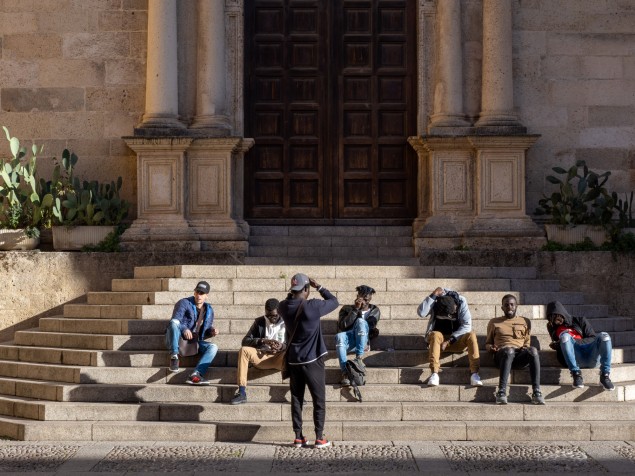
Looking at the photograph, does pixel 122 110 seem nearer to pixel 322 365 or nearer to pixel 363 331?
pixel 363 331

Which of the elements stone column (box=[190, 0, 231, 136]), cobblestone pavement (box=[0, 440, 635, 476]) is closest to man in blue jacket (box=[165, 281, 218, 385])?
cobblestone pavement (box=[0, 440, 635, 476])

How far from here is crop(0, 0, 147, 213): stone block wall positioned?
17.6 metres

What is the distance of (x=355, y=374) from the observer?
12648 millimetres

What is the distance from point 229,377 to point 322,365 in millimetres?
1886

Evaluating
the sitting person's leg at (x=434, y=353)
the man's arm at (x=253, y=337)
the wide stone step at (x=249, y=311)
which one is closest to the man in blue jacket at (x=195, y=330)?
the man's arm at (x=253, y=337)

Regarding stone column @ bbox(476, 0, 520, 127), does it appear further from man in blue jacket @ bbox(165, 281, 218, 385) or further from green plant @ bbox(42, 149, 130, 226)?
man in blue jacket @ bbox(165, 281, 218, 385)

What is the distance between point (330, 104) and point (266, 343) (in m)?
6.42

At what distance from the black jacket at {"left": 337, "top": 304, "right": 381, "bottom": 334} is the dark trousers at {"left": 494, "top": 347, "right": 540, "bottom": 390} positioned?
146 cm

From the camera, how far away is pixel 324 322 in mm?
14109

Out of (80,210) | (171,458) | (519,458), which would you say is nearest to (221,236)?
(80,210)

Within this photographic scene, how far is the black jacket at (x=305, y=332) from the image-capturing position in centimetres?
1138

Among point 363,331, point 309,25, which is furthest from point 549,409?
point 309,25

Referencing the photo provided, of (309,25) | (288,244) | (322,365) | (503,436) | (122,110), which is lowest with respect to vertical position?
(503,436)

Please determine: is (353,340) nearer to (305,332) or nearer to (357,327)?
(357,327)
